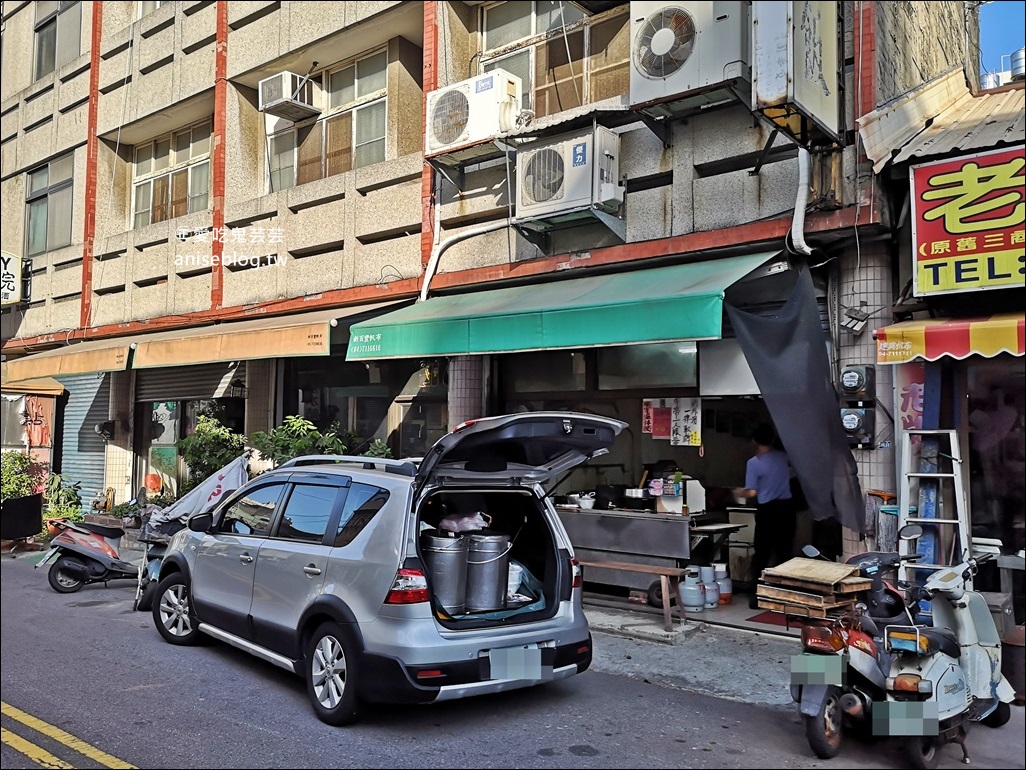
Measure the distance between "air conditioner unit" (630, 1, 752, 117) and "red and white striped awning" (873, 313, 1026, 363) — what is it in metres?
2.75

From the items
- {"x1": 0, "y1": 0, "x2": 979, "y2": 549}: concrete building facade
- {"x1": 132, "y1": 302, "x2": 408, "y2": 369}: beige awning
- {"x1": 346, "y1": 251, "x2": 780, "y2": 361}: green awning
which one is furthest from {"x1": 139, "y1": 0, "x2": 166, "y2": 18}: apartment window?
{"x1": 346, "y1": 251, "x2": 780, "y2": 361}: green awning

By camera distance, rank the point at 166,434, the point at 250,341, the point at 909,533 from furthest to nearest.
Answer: the point at 166,434, the point at 250,341, the point at 909,533

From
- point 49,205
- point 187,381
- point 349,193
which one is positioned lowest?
point 187,381

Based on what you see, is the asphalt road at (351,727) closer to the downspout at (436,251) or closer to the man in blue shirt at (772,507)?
the man in blue shirt at (772,507)

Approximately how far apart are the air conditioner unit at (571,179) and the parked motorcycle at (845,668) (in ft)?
17.7

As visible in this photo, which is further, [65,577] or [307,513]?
[65,577]

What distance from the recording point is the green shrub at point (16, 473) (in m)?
16.0

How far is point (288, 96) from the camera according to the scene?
527 inches

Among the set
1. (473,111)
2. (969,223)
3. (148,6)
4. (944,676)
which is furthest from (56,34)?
(944,676)

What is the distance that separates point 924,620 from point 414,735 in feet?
10.4

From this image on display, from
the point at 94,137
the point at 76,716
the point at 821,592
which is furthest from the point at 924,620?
the point at 94,137

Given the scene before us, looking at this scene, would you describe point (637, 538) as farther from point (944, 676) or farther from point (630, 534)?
point (944, 676)

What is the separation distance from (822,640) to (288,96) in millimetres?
11810

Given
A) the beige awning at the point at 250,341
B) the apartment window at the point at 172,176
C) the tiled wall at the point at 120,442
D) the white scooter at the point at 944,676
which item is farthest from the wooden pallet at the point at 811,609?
the tiled wall at the point at 120,442
